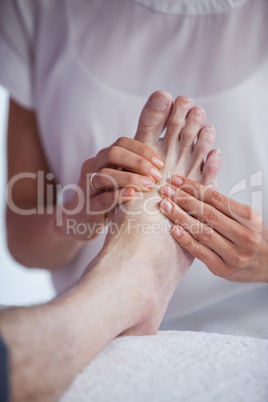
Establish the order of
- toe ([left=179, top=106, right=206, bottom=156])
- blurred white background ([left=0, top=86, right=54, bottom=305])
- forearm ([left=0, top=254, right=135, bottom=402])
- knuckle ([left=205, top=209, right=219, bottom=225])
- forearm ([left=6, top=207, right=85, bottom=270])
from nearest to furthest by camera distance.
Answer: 1. forearm ([left=0, top=254, right=135, bottom=402])
2. knuckle ([left=205, top=209, right=219, bottom=225])
3. toe ([left=179, top=106, right=206, bottom=156])
4. forearm ([left=6, top=207, right=85, bottom=270])
5. blurred white background ([left=0, top=86, right=54, bottom=305])

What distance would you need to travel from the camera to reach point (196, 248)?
64 centimetres

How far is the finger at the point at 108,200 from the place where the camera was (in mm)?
661

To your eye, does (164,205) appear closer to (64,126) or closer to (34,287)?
(64,126)

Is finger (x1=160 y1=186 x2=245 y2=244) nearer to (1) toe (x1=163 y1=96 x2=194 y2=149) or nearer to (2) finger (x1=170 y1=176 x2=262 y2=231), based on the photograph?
(2) finger (x1=170 y1=176 x2=262 y2=231)

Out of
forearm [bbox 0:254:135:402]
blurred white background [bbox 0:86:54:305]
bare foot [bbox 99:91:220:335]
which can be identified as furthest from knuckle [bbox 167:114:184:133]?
blurred white background [bbox 0:86:54:305]

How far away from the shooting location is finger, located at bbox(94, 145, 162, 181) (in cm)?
65

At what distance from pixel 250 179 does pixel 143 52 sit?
0.32 metres

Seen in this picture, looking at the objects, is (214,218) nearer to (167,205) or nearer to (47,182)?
(167,205)

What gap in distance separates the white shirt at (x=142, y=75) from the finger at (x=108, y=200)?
0.12 metres

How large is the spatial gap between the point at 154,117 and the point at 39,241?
1.25ft

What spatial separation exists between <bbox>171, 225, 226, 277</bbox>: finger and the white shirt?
107 millimetres

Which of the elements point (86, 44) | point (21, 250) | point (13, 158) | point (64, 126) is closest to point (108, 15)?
point (86, 44)

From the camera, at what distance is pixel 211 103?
2.64 ft

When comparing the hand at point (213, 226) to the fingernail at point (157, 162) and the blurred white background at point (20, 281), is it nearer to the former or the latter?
the fingernail at point (157, 162)
